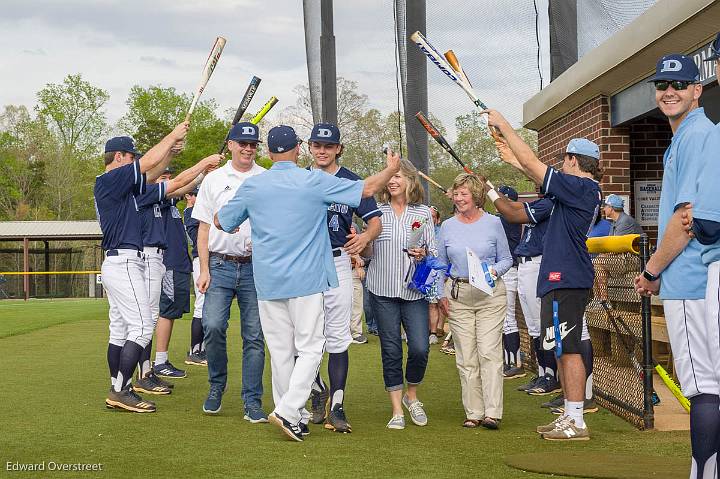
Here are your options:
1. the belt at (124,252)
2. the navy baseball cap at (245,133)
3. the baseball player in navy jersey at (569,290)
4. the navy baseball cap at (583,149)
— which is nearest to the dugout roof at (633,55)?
the navy baseball cap at (583,149)

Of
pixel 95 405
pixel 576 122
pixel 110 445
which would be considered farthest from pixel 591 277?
pixel 576 122

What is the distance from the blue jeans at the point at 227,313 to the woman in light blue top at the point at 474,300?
5.01 feet

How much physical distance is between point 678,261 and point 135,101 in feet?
252

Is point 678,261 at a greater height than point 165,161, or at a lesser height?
lesser

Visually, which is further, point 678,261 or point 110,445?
point 110,445

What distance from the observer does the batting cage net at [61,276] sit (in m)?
42.7

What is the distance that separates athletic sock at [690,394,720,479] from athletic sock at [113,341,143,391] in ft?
16.2

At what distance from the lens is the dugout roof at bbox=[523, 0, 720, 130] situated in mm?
7700

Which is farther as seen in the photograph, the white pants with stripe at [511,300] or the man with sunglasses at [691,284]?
the white pants with stripe at [511,300]

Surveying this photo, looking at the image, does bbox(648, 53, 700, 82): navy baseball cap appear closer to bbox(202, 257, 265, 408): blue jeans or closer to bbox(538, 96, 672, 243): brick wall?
bbox(202, 257, 265, 408): blue jeans

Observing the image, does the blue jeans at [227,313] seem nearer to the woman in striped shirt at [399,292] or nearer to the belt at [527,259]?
the woman in striped shirt at [399,292]

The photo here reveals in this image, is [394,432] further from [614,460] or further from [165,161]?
[165,161]

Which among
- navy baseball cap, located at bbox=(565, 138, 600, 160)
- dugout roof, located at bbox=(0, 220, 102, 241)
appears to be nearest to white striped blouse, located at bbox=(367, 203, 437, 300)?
navy baseball cap, located at bbox=(565, 138, 600, 160)

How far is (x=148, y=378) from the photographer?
955 cm
